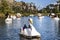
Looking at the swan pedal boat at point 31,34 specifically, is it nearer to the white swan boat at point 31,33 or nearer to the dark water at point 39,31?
the white swan boat at point 31,33

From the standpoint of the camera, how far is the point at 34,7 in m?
193

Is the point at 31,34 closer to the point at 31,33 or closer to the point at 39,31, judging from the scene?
the point at 31,33

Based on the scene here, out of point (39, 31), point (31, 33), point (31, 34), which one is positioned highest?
point (31, 33)

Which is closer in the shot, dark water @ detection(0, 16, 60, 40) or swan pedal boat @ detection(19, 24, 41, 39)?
swan pedal boat @ detection(19, 24, 41, 39)

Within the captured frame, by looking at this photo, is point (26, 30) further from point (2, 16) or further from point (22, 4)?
point (22, 4)

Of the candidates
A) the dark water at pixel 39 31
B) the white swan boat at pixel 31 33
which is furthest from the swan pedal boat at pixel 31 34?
the dark water at pixel 39 31

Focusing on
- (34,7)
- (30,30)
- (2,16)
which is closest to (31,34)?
(30,30)

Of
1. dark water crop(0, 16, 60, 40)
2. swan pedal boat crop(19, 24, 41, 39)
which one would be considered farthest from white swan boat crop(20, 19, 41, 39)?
dark water crop(0, 16, 60, 40)

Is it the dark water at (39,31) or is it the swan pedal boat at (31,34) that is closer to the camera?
the swan pedal boat at (31,34)

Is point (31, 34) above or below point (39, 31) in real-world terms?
above

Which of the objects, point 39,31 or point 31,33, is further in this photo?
point 39,31

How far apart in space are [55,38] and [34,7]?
158799mm

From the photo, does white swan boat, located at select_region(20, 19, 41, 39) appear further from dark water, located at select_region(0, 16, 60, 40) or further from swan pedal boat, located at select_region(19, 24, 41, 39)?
dark water, located at select_region(0, 16, 60, 40)

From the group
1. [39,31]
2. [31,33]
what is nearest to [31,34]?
[31,33]
